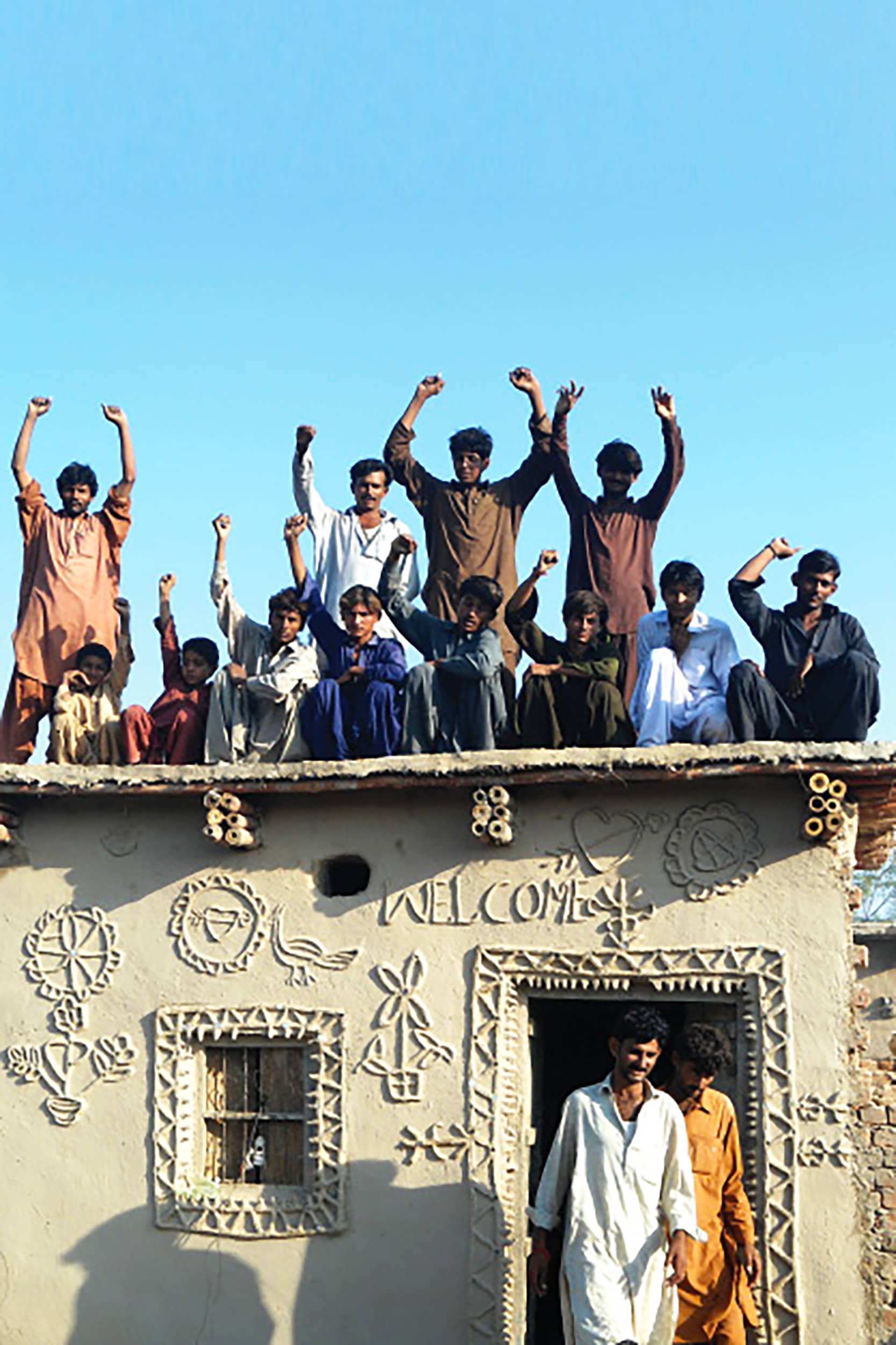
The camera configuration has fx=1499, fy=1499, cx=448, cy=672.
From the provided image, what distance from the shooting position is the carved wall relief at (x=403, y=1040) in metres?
7.39

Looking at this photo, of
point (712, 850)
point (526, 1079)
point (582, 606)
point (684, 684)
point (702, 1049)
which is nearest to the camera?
point (702, 1049)

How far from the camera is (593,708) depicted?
25.3ft

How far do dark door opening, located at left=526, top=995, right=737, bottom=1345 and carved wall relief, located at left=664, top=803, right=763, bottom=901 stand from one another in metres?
0.54

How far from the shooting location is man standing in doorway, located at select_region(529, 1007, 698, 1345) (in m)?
5.73

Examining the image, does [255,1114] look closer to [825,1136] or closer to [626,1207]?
[626,1207]

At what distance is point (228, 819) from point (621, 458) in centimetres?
344

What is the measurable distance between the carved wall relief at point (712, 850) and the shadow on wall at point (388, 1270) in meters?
1.86

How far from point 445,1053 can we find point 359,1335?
140 cm

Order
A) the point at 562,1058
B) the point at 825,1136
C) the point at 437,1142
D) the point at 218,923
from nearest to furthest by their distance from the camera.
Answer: the point at 825,1136 < the point at 437,1142 < the point at 218,923 < the point at 562,1058

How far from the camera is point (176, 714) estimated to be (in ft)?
28.2

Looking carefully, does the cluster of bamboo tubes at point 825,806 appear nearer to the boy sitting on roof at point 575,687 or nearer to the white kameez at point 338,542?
the boy sitting on roof at point 575,687

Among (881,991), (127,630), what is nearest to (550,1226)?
(127,630)

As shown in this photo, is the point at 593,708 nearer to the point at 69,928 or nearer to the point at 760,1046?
the point at 760,1046

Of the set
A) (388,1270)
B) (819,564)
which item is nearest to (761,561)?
(819,564)
